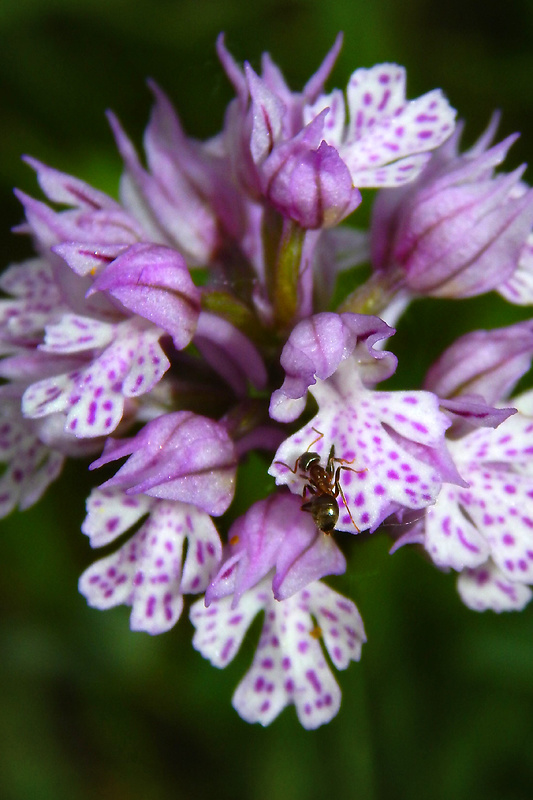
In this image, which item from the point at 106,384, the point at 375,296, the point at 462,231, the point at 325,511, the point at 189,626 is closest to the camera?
the point at 325,511

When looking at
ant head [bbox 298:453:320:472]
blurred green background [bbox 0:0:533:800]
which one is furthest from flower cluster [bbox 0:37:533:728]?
blurred green background [bbox 0:0:533:800]

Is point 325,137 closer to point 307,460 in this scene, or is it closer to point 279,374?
point 279,374

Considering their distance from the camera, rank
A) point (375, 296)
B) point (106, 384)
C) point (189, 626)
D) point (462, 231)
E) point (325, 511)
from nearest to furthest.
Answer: point (325, 511), point (106, 384), point (462, 231), point (375, 296), point (189, 626)

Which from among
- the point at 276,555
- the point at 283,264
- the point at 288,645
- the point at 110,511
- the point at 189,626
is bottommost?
the point at 189,626

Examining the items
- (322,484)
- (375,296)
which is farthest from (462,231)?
(322,484)

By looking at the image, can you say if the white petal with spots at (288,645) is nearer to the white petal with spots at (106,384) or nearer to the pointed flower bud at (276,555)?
the pointed flower bud at (276,555)

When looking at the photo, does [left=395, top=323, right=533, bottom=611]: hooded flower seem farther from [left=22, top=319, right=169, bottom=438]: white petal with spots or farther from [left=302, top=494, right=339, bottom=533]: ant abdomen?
[left=22, top=319, right=169, bottom=438]: white petal with spots

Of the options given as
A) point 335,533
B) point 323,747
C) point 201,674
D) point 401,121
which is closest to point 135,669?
point 201,674
